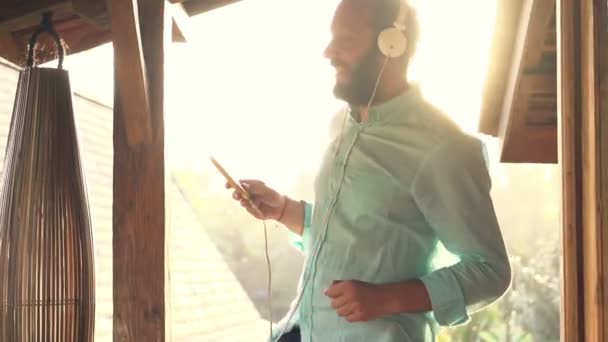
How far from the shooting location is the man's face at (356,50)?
143 centimetres

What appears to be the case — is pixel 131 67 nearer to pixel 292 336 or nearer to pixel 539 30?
pixel 292 336

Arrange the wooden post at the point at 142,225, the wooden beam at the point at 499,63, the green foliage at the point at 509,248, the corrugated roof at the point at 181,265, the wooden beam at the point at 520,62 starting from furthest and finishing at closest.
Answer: the green foliage at the point at 509,248
the corrugated roof at the point at 181,265
the wooden beam at the point at 499,63
the wooden beam at the point at 520,62
the wooden post at the point at 142,225

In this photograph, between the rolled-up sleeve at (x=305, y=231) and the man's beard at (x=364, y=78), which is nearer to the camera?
the man's beard at (x=364, y=78)

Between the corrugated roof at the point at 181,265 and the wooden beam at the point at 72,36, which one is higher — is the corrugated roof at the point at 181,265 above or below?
below

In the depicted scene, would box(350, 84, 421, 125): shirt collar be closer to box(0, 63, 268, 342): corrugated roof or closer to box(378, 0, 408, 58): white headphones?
box(378, 0, 408, 58): white headphones

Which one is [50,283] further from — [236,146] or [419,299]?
[236,146]

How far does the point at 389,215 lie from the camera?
1329 mm

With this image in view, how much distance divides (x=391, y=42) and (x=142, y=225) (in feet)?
1.85

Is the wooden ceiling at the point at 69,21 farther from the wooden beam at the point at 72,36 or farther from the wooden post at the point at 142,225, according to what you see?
the wooden post at the point at 142,225

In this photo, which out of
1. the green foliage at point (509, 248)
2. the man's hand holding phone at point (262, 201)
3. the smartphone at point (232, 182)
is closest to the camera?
the smartphone at point (232, 182)

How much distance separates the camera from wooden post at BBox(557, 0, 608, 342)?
1231 millimetres

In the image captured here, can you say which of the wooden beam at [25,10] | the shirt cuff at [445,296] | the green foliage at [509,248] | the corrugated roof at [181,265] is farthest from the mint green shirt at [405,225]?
the green foliage at [509,248]

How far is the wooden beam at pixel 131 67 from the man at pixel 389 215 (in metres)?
0.36

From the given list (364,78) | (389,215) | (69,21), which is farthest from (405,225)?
(69,21)
